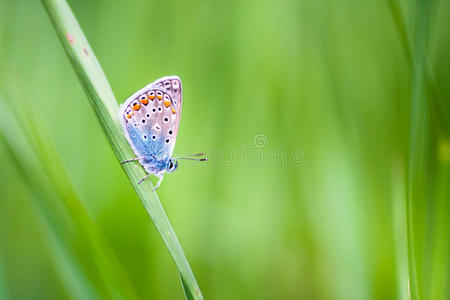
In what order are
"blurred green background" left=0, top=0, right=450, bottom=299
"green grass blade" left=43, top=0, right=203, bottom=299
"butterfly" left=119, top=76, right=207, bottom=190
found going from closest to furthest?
"green grass blade" left=43, top=0, right=203, bottom=299 < "blurred green background" left=0, top=0, right=450, bottom=299 < "butterfly" left=119, top=76, right=207, bottom=190

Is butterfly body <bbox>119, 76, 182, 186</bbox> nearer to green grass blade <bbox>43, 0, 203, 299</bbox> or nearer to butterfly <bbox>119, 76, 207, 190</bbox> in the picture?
butterfly <bbox>119, 76, 207, 190</bbox>

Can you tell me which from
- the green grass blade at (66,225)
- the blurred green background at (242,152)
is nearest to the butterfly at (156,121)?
the blurred green background at (242,152)

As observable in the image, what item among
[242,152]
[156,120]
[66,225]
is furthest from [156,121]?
[66,225]

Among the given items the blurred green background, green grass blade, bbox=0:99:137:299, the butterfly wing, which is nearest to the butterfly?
the butterfly wing

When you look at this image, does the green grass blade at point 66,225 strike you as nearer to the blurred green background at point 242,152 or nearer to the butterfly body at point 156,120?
the blurred green background at point 242,152

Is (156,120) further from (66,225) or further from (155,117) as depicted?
(66,225)

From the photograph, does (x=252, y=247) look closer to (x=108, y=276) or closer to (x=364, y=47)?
(x=108, y=276)

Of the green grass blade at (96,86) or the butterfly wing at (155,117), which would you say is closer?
the green grass blade at (96,86)
